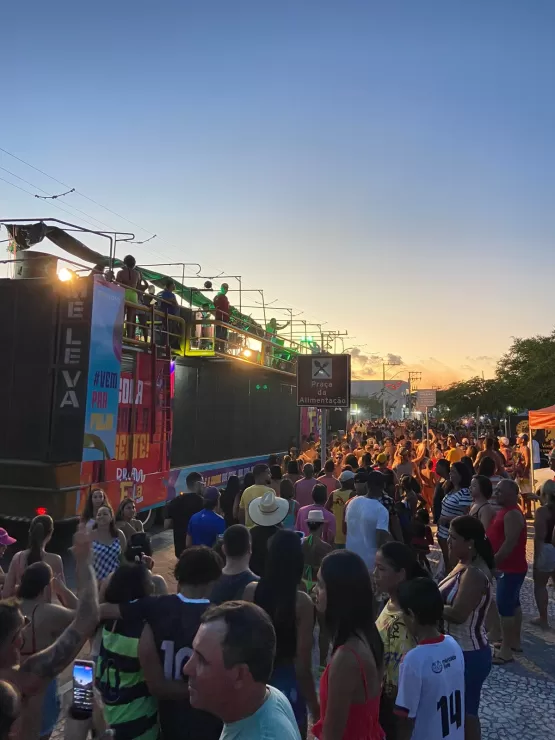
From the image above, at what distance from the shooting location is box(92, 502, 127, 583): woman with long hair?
5.20 metres

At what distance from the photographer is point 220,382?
52.7 feet

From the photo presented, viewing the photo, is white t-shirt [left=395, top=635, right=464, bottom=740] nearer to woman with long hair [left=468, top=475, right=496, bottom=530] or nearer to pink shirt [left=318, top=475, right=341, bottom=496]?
woman with long hair [left=468, top=475, right=496, bottom=530]

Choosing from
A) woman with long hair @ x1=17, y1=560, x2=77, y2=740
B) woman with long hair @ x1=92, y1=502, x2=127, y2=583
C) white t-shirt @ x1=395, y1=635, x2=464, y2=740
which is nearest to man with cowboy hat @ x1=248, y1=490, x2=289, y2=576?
Result: woman with long hair @ x1=92, y1=502, x2=127, y2=583

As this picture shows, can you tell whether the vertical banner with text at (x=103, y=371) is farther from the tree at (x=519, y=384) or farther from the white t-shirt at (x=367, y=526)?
the tree at (x=519, y=384)

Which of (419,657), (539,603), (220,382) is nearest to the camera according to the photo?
(419,657)

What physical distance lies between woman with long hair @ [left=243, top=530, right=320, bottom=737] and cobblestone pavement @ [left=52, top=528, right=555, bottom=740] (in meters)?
2.02

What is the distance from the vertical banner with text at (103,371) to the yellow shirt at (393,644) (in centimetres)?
616

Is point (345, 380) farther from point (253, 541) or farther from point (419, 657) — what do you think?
point (419, 657)

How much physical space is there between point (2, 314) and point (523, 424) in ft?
67.5

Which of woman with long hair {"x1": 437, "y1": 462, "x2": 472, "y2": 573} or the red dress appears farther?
woman with long hair {"x1": 437, "y1": 462, "x2": 472, "y2": 573}

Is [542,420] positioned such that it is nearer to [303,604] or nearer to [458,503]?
[458,503]

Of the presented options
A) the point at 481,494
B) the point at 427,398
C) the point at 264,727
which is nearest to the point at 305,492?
the point at 481,494

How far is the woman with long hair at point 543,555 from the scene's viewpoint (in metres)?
6.39

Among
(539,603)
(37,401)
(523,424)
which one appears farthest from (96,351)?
(523,424)
